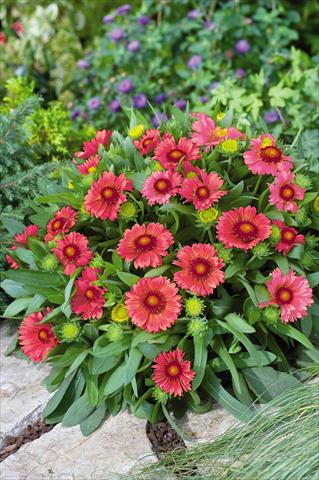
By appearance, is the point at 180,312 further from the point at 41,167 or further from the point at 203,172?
the point at 41,167

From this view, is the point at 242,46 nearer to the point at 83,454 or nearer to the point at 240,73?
the point at 240,73

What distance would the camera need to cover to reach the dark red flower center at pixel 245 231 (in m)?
2.08

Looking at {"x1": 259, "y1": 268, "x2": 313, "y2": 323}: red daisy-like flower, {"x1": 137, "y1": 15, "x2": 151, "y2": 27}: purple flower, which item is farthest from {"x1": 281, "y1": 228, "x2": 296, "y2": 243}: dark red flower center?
{"x1": 137, "y1": 15, "x2": 151, "y2": 27}: purple flower

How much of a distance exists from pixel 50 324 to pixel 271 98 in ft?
6.93

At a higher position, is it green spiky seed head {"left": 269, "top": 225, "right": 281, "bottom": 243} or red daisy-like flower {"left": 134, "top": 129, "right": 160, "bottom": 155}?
red daisy-like flower {"left": 134, "top": 129, "right": 160, "bottom": 155}

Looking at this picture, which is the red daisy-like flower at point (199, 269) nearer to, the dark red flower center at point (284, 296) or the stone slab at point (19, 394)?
the dark red flower center at point (284, 296)

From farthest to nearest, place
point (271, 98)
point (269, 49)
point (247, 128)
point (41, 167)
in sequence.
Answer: point (269, 49) → point (271, 98) → point (41, 167) → point (247, 128)

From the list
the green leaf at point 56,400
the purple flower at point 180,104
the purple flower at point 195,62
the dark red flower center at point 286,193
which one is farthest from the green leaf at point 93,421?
the purple flower at point 195,62

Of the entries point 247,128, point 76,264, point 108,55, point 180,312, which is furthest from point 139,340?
point 108,55

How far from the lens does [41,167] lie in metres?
2.80

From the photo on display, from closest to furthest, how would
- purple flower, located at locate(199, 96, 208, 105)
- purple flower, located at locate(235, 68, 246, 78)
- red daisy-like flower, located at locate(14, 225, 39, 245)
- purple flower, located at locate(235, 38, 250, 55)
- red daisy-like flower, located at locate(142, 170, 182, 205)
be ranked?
red daisy-like flower, located at locate(142, 170, 182, 205) < red daisy-like flower, located at locate(14, 225, 39, 245) < purple flower, located at locate(199, 96, 208, 105) < purple flower, located at locate(235, 68, 246, 78) < purple flower, located at locate(235, 38, 250, 55)

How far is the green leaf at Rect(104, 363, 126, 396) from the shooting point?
2110mm

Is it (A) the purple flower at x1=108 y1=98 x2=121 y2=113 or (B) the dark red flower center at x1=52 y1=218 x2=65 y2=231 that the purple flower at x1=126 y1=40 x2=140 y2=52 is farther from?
(B) the dark red flower center at x1=52 y1=218 x2=65 y2=231

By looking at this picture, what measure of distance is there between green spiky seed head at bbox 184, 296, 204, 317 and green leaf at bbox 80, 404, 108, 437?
44 centimetres
